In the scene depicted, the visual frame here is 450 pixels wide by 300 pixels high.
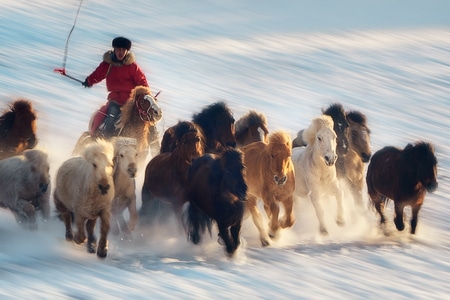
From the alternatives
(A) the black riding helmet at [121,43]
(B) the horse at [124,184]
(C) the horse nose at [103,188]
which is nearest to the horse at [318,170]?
(B) the horse at [124,184]

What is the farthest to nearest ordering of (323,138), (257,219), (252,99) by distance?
(252,99) → (323,138) → (257,219)

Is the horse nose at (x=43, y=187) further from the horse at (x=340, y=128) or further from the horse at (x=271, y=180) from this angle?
the horse at (x=340, y=128)

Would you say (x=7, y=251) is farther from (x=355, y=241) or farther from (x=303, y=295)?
(x=355, y=241)

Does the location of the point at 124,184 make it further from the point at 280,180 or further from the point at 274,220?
the point at 274,220

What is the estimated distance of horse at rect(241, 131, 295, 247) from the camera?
607 inches

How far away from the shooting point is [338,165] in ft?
57.5

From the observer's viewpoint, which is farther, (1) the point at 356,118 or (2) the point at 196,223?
(1) the point at 356,118

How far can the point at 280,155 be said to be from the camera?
50.5 ft

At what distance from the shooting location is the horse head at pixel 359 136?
17.8 meters

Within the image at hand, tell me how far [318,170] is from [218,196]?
203cm

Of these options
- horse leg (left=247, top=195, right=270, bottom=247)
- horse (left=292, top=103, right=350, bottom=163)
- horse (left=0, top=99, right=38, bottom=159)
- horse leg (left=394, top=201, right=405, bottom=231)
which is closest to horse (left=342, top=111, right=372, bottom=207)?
horse (left=292, top=103, right=350, bottom=163)

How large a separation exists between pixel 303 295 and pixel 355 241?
274 centimetres

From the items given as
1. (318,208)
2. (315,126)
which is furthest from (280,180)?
(318,208)

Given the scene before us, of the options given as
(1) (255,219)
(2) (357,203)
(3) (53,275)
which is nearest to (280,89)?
(2) (357,203)
